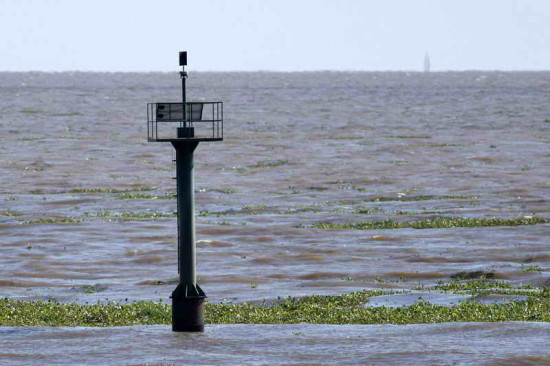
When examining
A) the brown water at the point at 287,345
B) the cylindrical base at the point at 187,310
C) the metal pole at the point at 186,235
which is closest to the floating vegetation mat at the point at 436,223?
the brown water at the point at 287,345

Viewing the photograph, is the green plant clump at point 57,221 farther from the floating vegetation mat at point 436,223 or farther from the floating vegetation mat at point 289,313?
the floating vegetation mat at point 289,313

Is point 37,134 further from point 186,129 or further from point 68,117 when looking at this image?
point 186,129

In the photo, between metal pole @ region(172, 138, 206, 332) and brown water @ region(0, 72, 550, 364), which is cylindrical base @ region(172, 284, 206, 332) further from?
brown water @ region(0, 72, 550, 364)

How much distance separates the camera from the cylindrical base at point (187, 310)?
2445 cm

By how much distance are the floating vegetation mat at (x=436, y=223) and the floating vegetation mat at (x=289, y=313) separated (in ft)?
46.7

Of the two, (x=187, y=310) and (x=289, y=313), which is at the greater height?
(x=187, y=310)

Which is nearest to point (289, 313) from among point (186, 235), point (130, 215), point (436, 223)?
point (186, 235)

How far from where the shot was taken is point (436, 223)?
4422 centimetres

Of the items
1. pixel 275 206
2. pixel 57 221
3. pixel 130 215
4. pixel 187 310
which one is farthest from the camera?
pixel 275 206

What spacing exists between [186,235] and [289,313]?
428cm

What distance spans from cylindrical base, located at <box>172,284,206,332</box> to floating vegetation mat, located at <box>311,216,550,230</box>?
63.0ft

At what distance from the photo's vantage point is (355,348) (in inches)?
925

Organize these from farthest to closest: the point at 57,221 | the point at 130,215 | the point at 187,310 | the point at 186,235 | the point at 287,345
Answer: the point at 130,215 < the point at 57,221 < the point at 187,310 < the point at 186,235 < the point at 287,345

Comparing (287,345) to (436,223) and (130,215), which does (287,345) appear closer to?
(436,223)
